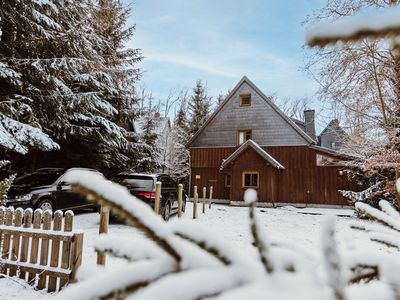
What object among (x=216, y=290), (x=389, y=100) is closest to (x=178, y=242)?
(x=216, y=290)

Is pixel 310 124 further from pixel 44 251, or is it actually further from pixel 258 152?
pixel 44 251

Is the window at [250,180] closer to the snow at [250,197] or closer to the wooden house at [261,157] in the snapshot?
the wooden house at [261,157]

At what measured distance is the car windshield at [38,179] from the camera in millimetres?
10289

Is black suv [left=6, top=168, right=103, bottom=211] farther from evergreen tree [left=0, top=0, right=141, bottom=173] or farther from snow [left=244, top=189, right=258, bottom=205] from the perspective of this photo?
snow [left=244, top=189, right=258, bottom=205]

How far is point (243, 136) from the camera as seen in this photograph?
80.3ft

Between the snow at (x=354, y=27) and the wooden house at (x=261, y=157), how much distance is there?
66.5 feet

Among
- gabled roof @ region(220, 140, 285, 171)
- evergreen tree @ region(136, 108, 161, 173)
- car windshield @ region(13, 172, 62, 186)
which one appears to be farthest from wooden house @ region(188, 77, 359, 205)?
car windshield @ region(13, 172, 62, 186)

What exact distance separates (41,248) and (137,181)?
17.9 ft

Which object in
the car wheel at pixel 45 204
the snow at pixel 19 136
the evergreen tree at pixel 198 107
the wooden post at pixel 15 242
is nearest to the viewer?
the wooden post at pixel 15 242

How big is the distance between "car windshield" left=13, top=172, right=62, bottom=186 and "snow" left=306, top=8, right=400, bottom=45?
36.6 ft

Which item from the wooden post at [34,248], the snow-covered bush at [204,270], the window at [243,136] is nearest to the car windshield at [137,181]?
the wooden post at [34,248]

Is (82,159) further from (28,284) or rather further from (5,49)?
(28,284)

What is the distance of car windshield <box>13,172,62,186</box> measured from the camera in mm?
10289

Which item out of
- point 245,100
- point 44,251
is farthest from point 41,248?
point 245,100
